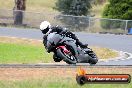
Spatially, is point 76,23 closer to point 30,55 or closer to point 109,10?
point 109,10

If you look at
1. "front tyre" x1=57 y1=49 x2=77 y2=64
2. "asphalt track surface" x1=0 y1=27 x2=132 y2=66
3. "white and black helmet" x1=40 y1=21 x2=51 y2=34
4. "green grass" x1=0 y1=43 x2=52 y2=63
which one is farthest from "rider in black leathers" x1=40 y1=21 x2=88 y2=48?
"asphalt track surface" x1=0 y1=27 x2=132 y2=66

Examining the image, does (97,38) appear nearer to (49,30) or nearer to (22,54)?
(22,54)

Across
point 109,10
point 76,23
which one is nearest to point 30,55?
point 76,23

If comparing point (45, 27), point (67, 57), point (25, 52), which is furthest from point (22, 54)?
point (45, 27)

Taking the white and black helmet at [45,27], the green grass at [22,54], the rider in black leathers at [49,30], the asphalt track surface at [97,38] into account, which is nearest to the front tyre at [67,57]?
the rider in black leathers at [49,30]

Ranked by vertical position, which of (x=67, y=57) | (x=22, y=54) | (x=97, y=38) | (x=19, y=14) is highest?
(x=67, y=57)

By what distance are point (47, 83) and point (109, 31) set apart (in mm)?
29963

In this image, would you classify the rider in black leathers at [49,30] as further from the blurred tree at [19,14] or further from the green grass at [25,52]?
the blurred tree at [19,14]

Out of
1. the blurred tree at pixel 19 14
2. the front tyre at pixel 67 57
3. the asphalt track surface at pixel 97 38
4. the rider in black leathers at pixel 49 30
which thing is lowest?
the asphalt track surface at pixel 97 38

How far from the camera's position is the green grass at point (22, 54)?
23922mm

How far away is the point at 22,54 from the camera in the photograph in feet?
87.1

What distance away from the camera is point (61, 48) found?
8.83m

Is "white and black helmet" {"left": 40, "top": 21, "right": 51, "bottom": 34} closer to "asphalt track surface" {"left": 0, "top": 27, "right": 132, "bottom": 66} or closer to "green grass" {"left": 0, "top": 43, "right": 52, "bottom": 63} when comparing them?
"green grass" {"left": 0, "top": 43, "right": 52, "bottom": 63}

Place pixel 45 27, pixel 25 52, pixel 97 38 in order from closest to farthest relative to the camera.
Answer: pixel 45 27
pixel 25 52
pixel 97 38
